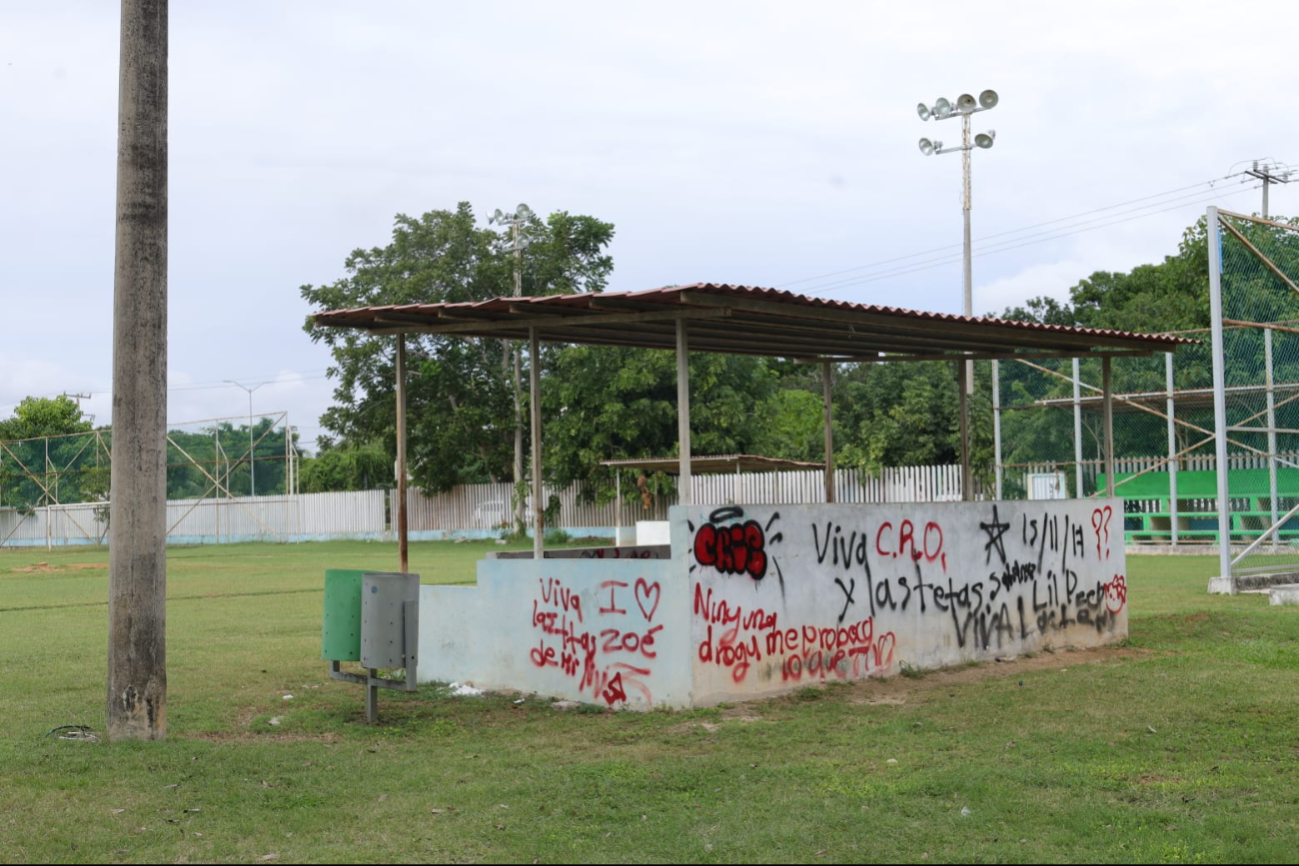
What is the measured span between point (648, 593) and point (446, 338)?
3500cm

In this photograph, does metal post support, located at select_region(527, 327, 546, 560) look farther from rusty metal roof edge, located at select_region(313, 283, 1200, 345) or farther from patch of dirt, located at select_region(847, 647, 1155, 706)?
patch of dirt, located at select_region(847, 647, 1155, 706)

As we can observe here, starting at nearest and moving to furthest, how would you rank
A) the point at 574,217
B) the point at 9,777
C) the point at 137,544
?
the point at 9,777 < the point at 137,544 < the point at 574,217

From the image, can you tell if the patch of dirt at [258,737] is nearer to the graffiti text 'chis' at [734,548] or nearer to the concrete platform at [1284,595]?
the graffiti text 'chis' at [734,548]

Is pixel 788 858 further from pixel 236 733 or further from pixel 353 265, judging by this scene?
pixel 353 265

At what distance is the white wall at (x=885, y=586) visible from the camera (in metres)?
9.80

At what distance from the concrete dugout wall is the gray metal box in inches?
56.6

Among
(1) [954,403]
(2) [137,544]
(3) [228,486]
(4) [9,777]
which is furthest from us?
(3) [228,486]

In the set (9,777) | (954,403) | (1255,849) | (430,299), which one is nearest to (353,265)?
(430,299)

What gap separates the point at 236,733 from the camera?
9.02m

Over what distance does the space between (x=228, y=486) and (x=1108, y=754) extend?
147 feet

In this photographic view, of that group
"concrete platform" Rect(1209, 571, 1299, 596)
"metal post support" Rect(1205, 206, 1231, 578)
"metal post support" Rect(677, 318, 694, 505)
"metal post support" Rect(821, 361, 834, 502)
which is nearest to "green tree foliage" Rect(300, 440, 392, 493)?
"concrete platform" Rect(1209, 571, 1299, 596)

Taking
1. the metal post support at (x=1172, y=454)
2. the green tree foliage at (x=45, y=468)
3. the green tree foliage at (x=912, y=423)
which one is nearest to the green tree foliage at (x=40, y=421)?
the green tree foliage at (x=45, y=468)

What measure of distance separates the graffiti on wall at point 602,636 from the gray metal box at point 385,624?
4.56 feet

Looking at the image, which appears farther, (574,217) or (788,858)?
(574,217)
